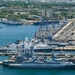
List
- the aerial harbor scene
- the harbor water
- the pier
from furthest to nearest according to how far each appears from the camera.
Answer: the pier
the aerial harbor scene
the harbor water

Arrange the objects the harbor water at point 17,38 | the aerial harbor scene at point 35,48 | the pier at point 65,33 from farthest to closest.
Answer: the pier at point 65,33 < the aerial harbor scene at point 35,48 < the harbor water at point 17,38

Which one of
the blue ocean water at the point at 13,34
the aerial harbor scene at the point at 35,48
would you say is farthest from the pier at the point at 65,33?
the blue ocean water at the point at 13,34

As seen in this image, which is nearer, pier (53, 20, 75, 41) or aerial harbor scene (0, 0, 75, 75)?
aerial harbor scene (0, 0, 75, 75)

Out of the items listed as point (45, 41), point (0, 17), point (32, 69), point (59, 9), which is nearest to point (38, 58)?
point (32, 69)

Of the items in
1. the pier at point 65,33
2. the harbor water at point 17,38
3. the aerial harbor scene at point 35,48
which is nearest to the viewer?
the harbor water at point 17,38

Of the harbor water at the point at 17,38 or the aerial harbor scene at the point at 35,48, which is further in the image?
the aerial harbor scene at the point at 35,48

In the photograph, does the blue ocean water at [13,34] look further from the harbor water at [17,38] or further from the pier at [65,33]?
the pier at [65,33]

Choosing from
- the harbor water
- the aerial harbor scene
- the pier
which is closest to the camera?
the harbor water

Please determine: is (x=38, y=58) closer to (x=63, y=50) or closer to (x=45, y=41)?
(x=63, y=50)

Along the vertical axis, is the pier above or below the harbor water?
above

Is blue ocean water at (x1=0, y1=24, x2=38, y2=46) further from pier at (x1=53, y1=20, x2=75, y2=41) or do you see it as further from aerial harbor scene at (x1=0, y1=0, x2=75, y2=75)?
pier at (x1=53, y1=20, x2=75, y2=41)

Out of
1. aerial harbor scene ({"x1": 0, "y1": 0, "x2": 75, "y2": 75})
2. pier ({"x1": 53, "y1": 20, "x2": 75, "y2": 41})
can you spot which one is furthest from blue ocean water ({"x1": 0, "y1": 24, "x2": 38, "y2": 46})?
pier ({"x1": 53, "y1": 20, "x2": 75, "y2": 41})
